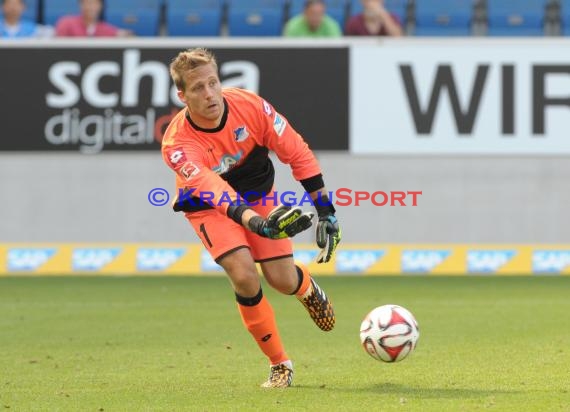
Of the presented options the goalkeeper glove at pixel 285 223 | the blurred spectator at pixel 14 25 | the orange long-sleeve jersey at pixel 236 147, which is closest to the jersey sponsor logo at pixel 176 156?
the orange long-sleeve jersey at pixel 236 147

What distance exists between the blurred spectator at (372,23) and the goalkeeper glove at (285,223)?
10.5 m

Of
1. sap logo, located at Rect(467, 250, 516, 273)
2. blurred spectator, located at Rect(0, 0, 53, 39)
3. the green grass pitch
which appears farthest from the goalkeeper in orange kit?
blurred spectator, located at Rect(0, 0, 53, 39)

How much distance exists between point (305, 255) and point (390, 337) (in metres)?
8.92

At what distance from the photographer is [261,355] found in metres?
9.79

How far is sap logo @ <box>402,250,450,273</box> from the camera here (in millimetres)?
17141


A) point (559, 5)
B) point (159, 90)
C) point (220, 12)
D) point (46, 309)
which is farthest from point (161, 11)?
point (46, 309)

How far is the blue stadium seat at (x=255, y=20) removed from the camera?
770 inches

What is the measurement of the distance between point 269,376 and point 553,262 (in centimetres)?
948

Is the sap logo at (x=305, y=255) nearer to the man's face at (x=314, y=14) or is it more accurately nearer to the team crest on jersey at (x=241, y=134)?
the man's face at (x=314, y=14)

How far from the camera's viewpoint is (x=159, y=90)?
1728cm

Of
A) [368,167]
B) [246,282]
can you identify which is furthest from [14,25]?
[246,282]

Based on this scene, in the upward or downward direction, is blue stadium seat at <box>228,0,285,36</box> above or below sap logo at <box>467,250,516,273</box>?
above

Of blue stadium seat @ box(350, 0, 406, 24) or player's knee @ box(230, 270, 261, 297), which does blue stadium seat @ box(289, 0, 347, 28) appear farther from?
player's knee @ box(230, 270, 261, 297)

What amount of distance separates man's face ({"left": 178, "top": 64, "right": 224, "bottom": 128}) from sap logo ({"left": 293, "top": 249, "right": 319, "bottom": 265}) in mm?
8898
